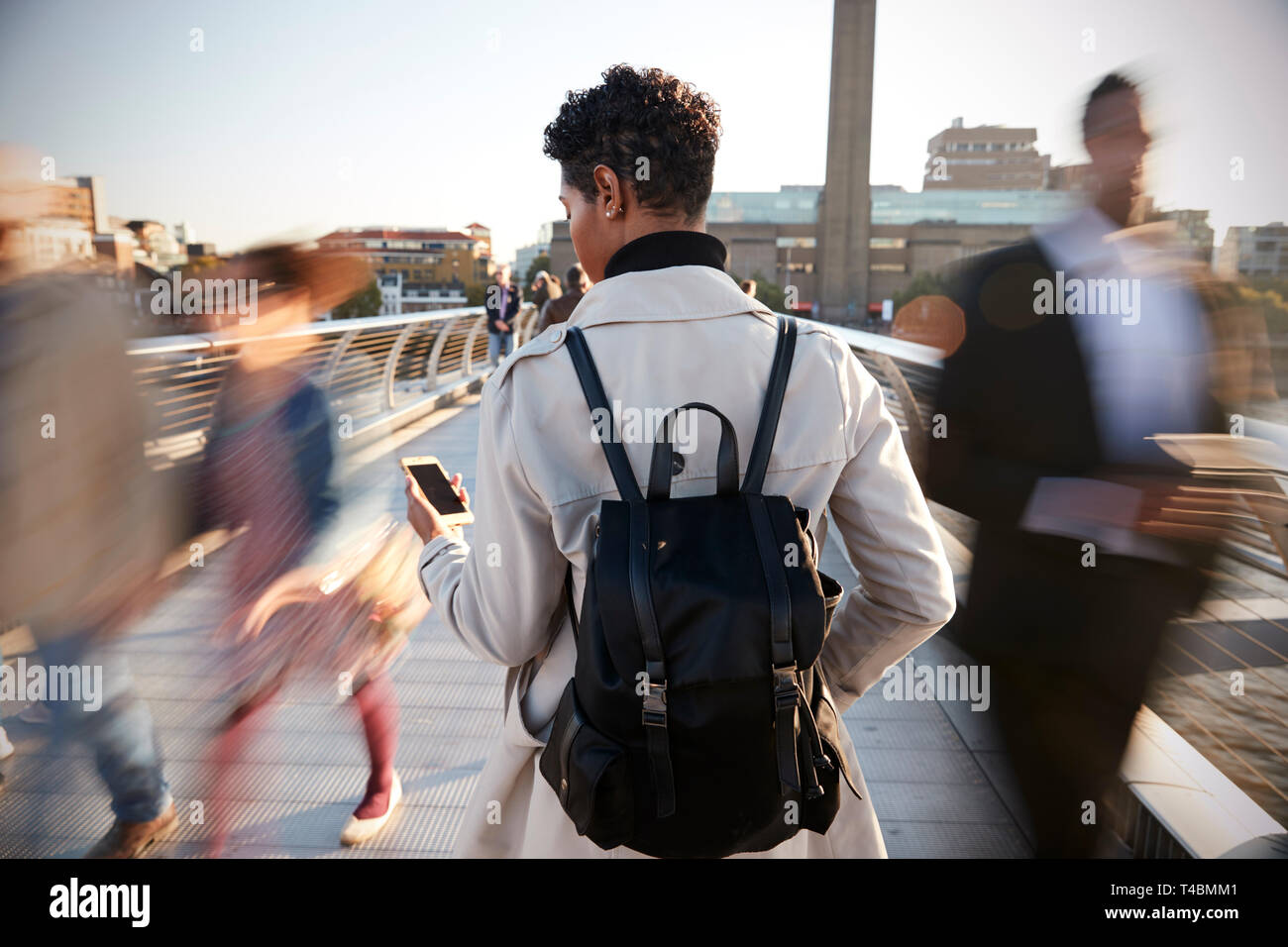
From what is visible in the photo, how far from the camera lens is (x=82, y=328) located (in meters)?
1.87

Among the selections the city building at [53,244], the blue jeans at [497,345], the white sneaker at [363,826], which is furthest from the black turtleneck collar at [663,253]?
the blue jeans at [497,345]

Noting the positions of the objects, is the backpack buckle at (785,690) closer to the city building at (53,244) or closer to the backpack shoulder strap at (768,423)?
the backpack shoulder strap at (768,423)

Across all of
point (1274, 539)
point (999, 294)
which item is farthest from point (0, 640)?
point (1274, 539)

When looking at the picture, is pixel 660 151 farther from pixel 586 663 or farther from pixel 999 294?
pixel 999 294

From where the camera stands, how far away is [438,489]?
72.4 inches

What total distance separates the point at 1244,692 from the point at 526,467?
3.42m

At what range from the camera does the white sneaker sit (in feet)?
8.16

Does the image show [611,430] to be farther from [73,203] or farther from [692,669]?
[73,203]

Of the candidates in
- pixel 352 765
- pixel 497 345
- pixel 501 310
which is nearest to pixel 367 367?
pixel 501 310

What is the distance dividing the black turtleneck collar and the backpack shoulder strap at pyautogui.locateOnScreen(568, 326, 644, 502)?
18 centimetres

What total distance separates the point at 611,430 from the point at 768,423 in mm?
212

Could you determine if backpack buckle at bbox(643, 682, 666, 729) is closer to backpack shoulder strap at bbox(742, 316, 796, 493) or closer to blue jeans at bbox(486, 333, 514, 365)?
backpack shoulder strap at bbox(742, 316, 796, 493)

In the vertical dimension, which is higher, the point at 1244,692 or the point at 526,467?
the point at 526,467

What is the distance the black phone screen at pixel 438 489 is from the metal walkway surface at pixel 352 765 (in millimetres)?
558
